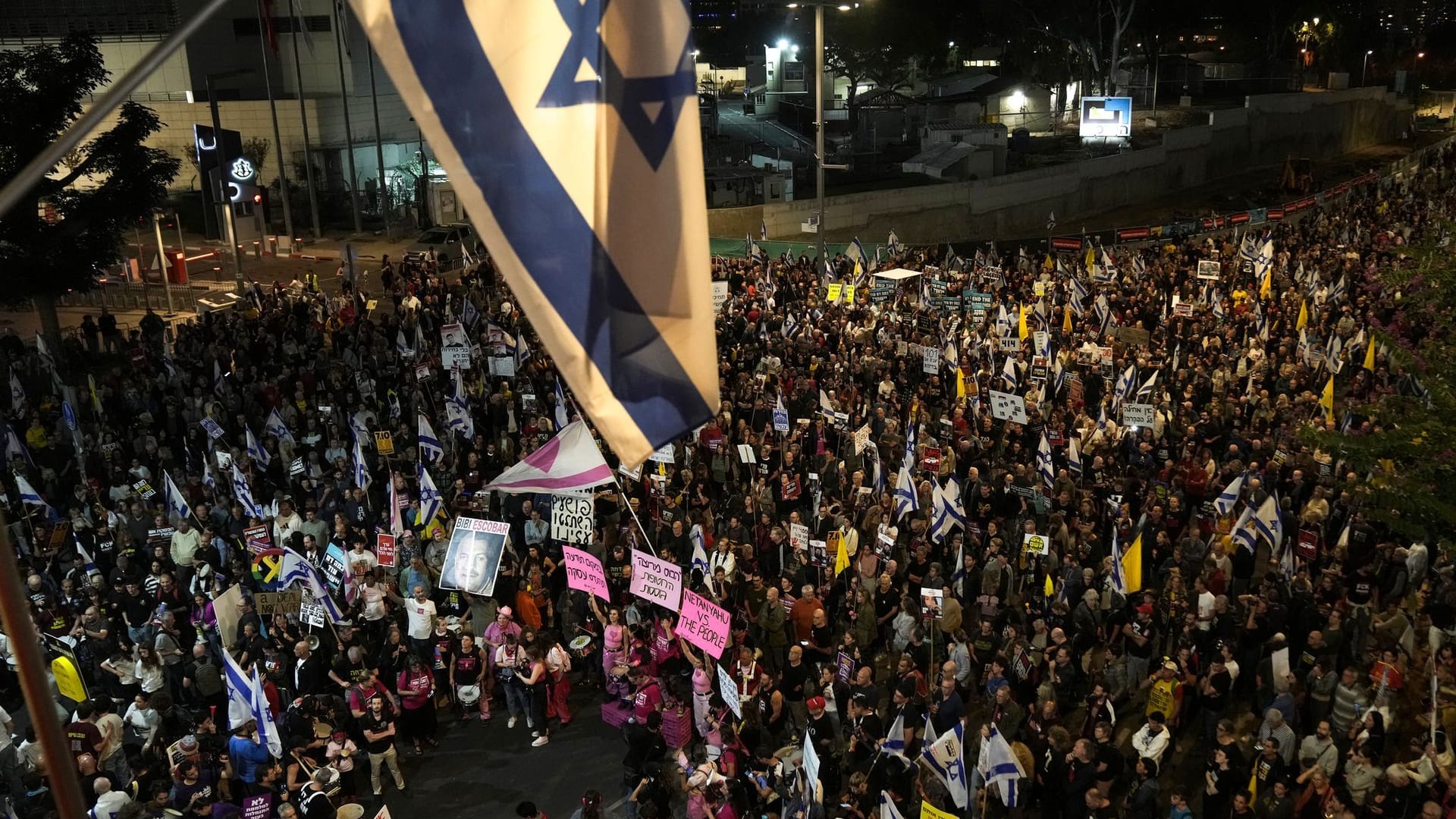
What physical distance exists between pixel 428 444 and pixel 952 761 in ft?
33.8

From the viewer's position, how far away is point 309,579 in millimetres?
13062

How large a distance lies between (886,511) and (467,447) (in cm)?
745

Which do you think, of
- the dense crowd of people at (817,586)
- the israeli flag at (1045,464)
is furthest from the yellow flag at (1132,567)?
the israeli flag at (1045,464)

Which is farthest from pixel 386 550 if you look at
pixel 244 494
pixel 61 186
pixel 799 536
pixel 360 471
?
pixel 61 186

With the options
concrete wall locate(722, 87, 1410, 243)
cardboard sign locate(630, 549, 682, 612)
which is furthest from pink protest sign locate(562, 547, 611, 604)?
concrete wall locate(722, 87, 1410, 243)

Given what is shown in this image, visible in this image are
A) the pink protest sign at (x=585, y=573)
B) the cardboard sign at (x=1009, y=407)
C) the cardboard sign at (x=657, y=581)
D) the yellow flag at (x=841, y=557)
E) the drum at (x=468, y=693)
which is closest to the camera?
the cardboard sign at (x=657, y=581)

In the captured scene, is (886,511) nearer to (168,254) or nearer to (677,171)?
(677,171)

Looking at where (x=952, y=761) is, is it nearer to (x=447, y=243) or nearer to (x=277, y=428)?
(x=277, y=428)

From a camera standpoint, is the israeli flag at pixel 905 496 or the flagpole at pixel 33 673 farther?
the israeli flag at pixel 905 496

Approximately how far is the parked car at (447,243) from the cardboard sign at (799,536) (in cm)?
2858

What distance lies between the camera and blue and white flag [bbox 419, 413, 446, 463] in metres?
17.3

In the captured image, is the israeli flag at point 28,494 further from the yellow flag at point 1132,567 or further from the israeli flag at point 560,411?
the yellow flag at point 1132,567

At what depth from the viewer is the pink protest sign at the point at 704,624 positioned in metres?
11.5

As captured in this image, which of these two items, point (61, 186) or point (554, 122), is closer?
point (554, 122)
